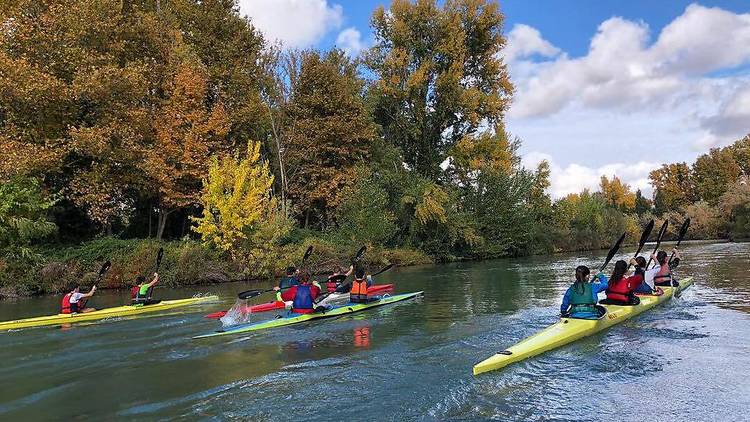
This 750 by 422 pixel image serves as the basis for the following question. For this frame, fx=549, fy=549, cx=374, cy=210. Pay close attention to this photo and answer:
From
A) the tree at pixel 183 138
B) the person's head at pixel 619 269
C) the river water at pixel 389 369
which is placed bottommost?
the river water at pixel 389 369

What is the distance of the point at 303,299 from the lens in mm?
13602

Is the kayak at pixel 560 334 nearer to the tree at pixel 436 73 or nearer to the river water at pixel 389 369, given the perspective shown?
the river water at pixel 389 369

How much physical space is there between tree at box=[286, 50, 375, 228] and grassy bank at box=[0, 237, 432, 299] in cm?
737

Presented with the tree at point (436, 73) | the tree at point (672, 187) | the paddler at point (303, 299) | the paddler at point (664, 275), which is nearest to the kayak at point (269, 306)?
the paddler at point (303, 299)

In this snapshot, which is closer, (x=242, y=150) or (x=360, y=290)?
(x=360, y=290)

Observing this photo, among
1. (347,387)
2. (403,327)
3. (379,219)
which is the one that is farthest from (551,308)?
(379,219)

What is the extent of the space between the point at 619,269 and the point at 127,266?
2025cm

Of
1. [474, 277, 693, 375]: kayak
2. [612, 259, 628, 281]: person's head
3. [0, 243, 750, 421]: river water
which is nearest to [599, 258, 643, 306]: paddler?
[612, 259, 628, 281]: person's head

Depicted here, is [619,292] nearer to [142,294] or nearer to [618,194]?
[142,294]

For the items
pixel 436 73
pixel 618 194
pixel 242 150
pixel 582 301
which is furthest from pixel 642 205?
pixel 582 301

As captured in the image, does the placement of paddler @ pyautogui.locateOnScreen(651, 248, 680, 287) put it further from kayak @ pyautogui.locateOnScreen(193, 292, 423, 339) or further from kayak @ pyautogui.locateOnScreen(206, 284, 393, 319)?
kayak @ pyautogui.locateOnScreen(206, 284, 393, 319)

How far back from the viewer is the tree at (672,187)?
258ft

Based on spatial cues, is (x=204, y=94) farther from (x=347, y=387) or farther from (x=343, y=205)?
(x=347, y=387)

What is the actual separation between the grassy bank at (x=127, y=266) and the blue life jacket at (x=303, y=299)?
1268 cm
